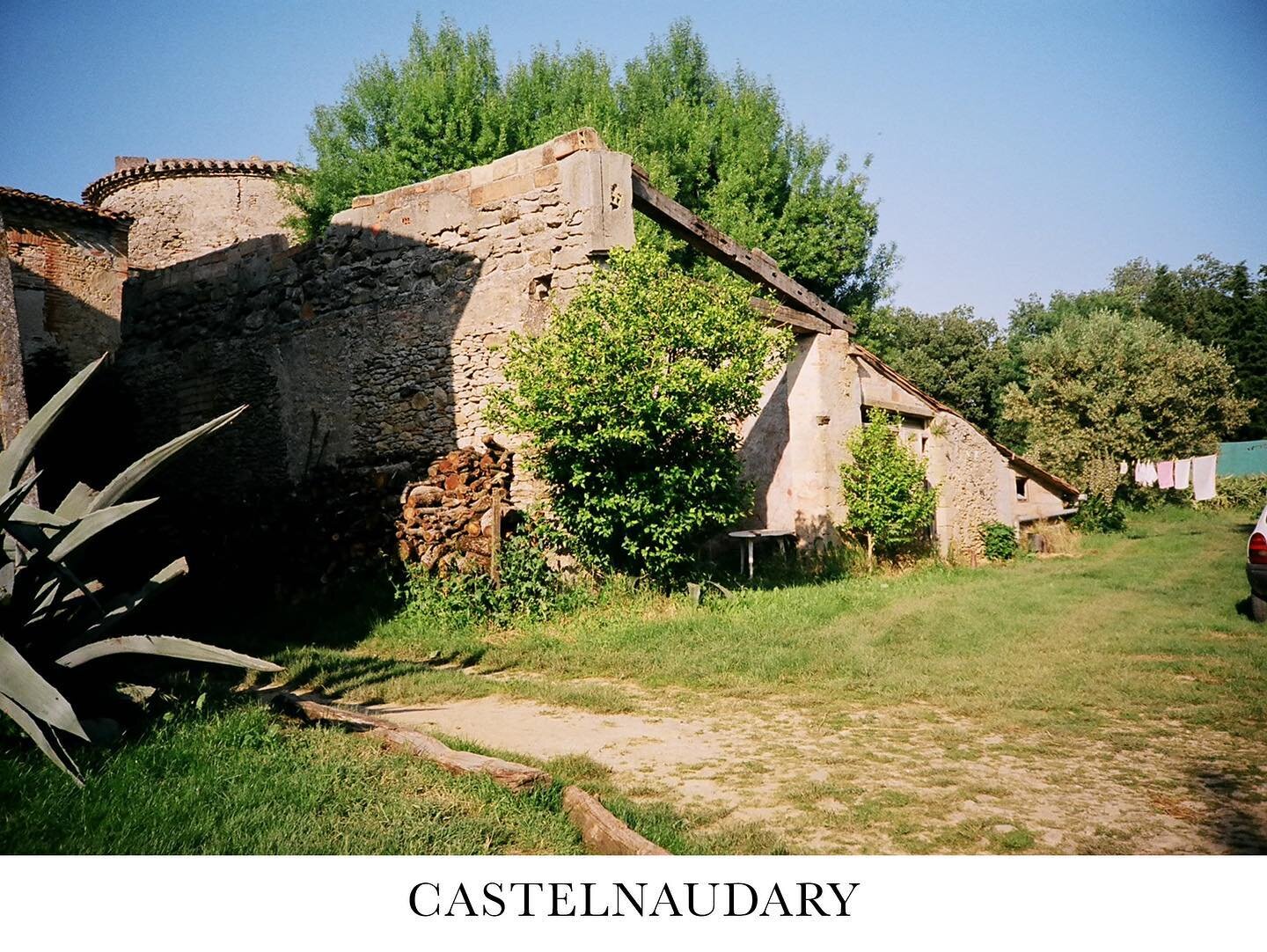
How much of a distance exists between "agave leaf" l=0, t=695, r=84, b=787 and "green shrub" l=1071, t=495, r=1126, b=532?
855 inches

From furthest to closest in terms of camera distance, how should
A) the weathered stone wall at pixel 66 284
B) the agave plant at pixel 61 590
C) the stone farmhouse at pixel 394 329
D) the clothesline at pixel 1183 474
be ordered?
1. the clothesline at pixel 1183 474
2. the weathered stone wall at pixel 66 284
3. the stone farmhouse at pixel 394 329
4. the agave plant at pixel 61 590

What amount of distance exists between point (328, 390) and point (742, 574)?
610cm

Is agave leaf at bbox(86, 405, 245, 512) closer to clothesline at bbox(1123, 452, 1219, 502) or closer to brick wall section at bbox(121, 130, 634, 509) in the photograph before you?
brick wall section at bbox(121, 130, 634, 509)

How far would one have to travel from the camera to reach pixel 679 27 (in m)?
20.2

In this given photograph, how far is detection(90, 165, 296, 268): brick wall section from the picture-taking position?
17703 mm

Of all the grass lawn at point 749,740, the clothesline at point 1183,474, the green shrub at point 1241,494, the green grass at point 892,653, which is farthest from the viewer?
the clothesline at point 1183,474

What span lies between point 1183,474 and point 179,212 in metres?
24.2

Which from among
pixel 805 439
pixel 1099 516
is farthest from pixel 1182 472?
pixel 805 439

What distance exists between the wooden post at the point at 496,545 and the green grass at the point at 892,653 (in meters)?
0.75

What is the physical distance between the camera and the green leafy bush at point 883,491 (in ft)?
40.7

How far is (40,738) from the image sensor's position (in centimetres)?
253

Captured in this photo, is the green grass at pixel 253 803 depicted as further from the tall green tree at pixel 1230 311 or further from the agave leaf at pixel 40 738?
the tall green tree at pixel 1230 311
